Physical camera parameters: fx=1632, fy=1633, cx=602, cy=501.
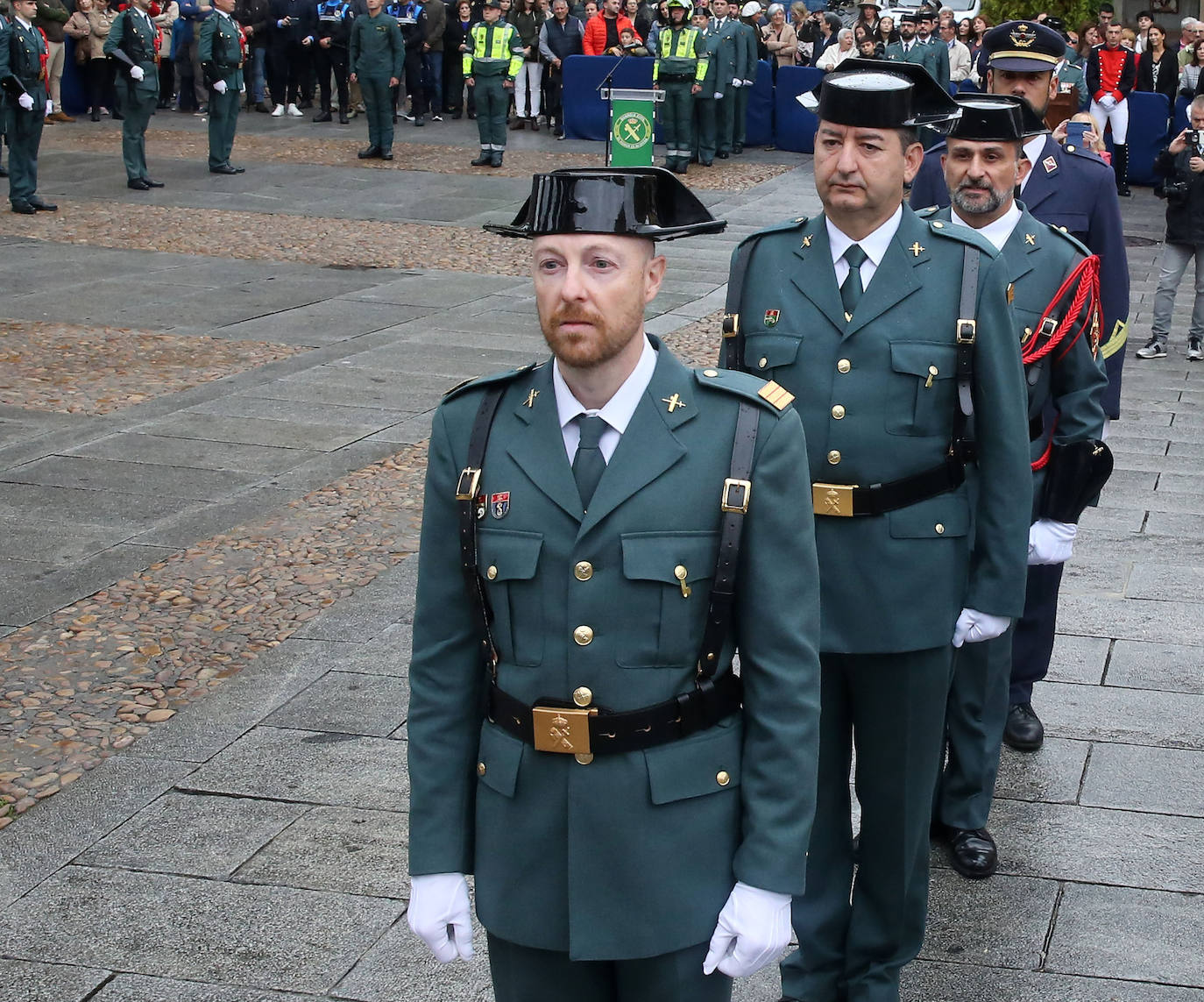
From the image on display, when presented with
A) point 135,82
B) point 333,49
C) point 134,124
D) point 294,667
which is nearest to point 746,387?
point 294,667

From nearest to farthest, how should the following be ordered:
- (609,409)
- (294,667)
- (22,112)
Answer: (609,409) → (294,667) → (22,112)

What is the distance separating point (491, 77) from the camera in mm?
20359

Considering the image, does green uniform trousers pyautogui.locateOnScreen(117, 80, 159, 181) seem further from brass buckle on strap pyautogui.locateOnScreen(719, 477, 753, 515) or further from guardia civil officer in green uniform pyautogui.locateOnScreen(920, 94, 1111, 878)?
brass buckle on strap pyautogui.locateOnScreen(719, 477, 753, 515)

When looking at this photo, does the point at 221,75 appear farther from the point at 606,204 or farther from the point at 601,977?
the point at 601,977

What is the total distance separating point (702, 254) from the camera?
15125mm

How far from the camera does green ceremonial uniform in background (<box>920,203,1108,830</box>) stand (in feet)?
14.4

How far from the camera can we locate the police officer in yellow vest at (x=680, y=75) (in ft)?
67.9

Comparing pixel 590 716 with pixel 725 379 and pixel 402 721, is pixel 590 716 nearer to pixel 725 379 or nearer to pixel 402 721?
pixel 725 379

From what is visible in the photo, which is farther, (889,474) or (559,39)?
(559,39)

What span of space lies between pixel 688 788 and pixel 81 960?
2044 millimetres

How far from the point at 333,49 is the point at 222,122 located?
6.59 metres

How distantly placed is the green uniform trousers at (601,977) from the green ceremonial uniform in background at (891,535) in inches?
40.4

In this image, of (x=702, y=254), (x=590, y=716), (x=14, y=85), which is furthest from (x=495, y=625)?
(x=14, y=85)

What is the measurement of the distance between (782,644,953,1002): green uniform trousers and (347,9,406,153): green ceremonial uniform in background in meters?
17.8
